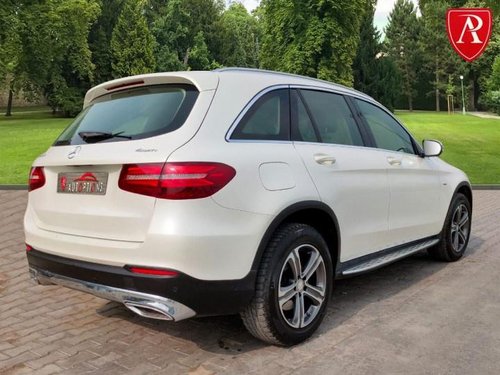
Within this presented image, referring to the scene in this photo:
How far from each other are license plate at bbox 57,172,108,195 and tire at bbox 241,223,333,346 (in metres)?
1.10

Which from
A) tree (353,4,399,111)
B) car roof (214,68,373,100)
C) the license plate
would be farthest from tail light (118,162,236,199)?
tree (353,4,399,111)

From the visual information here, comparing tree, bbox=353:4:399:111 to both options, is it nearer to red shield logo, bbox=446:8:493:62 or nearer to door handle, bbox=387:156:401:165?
red shield logo, bbox=446:8:493:62

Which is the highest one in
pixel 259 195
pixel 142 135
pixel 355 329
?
pixel 142 135

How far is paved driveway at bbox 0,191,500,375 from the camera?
11.3 feet

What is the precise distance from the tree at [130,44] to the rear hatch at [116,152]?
43.8 metres

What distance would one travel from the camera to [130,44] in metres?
46.4

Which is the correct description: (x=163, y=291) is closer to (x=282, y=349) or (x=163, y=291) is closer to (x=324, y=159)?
(x=282, y=349)

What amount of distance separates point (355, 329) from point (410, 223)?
1.44 metres

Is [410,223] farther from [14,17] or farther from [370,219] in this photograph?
[14,17]

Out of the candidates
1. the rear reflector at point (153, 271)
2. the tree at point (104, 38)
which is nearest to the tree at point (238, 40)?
the tree at point (104, 38)

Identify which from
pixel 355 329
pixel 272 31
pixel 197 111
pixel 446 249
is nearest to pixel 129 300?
pixel 197 111

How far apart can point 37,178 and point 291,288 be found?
193 centimetres

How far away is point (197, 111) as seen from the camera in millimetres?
3377

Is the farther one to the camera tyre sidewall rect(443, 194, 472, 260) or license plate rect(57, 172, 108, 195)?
tyre sidewall rect(443, 194, 472, 260)
